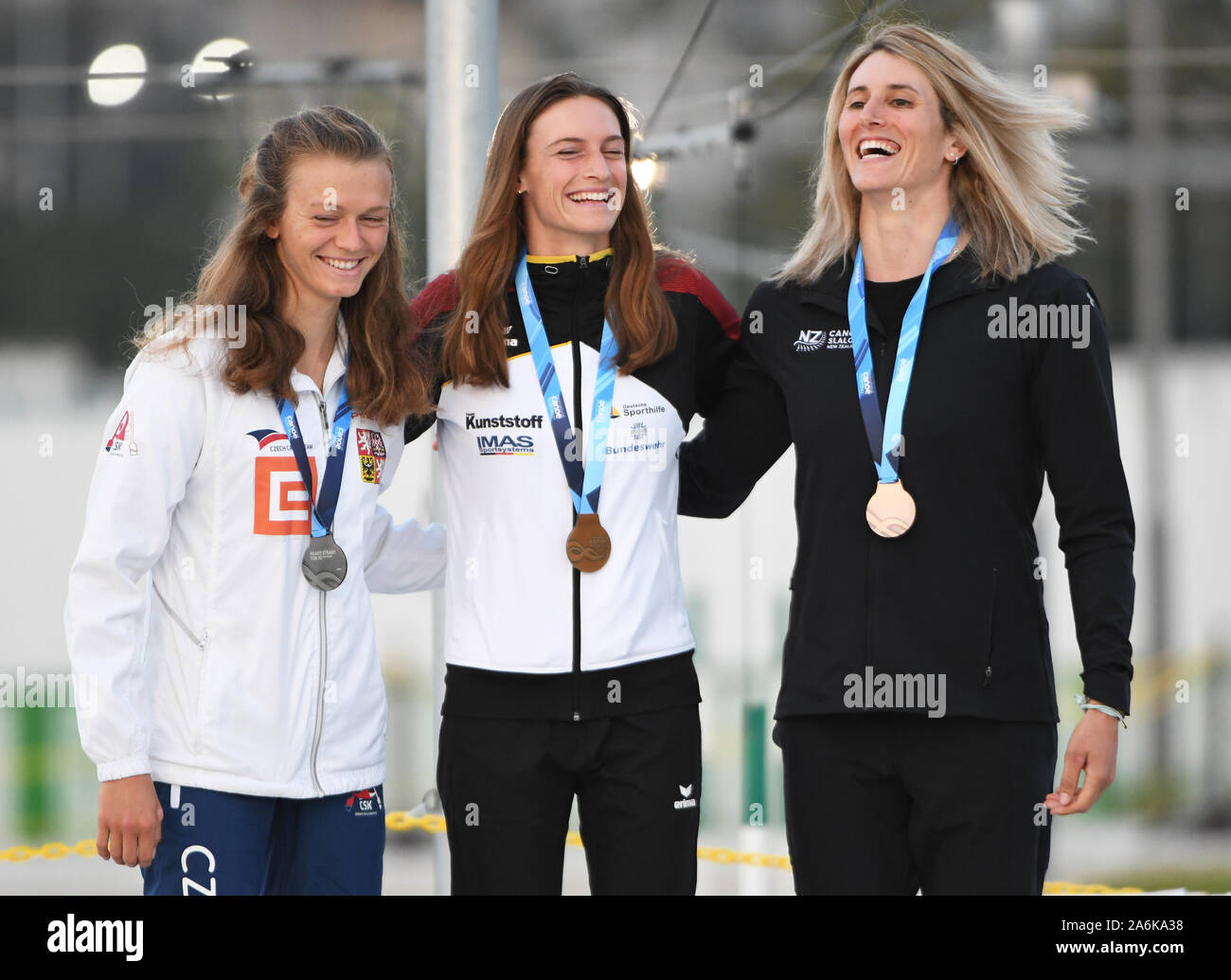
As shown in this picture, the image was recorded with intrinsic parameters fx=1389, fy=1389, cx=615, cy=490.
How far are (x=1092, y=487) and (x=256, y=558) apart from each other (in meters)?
1.44

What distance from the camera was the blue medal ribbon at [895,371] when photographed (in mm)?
2395

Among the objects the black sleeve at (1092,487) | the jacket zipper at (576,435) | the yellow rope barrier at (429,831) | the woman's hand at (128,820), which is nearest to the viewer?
the woman's hand at (128,820)

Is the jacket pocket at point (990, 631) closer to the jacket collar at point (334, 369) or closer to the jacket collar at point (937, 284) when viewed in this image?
the jacket collar at point (937, 284)

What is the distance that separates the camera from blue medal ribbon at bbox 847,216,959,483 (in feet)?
7.86

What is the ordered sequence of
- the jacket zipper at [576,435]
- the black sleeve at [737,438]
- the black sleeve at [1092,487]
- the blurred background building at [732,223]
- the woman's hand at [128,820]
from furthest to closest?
1. the blurred background building at [732,223]
2. the black sleeve at [737,438]
3. the jacket zipper at [576,435]
4. the black sleeve at [1092,487]
5. the woman's hand at [128,820]

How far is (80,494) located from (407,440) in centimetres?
685

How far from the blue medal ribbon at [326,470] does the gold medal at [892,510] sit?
3.08ft

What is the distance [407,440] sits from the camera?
8.95ft

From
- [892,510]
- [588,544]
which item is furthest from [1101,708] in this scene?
[588,544]

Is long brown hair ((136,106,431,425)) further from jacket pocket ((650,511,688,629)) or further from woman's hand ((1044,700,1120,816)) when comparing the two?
woman's hand ((1044,700,1120,816))

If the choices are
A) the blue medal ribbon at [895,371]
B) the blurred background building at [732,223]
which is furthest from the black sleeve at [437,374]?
the blurred background building at [732,223]

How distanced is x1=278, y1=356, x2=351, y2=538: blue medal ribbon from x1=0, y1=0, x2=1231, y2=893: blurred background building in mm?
5841

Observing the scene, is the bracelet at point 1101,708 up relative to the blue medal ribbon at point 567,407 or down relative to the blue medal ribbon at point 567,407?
down
